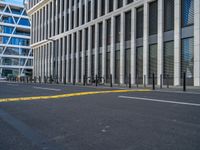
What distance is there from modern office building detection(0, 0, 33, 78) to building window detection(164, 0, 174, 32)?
2239 inches

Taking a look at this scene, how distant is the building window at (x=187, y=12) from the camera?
1831 centimetres

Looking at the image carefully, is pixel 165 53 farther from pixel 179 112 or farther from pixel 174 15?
pixel 179 112

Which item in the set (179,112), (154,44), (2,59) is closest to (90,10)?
(154,44)

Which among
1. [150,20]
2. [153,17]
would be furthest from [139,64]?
[153,17]

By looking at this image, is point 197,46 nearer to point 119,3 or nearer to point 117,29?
point 117,29

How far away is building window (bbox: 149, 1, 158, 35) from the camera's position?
21795mm

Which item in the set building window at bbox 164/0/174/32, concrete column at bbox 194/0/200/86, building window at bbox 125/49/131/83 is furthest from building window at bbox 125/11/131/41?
concrete column at bbox 194/0/200/86

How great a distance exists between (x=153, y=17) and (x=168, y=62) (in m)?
5.42

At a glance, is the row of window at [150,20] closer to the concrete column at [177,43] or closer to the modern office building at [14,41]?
the concrete column at [177,43]

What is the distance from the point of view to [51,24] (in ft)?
144

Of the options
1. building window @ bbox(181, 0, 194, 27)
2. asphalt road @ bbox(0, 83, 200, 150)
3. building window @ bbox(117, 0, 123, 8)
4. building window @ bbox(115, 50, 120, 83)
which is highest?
building window @ bbox(117, 0, 123, 8)

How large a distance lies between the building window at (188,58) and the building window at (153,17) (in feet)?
13.4

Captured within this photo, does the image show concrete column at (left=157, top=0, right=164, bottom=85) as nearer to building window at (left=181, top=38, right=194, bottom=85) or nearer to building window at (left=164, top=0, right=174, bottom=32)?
building window at (left=164, top=0, right=174, bottom=32)

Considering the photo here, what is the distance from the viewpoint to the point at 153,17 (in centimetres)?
2222
